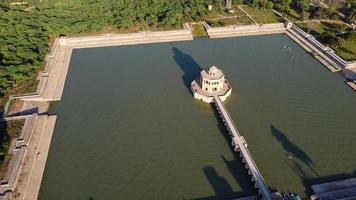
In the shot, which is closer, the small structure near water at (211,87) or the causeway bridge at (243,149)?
the causeway bridge at (243,149)

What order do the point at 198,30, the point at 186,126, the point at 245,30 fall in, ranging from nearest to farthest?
the point at 186,126
the point at 245,30
the point at 198,30

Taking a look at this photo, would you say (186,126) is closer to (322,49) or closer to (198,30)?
(198,30)

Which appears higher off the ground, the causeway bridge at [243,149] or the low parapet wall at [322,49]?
the low parapet wall at [322,49]

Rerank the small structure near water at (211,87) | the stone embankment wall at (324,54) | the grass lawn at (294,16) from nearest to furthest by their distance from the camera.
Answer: the small structure near water at (211,87)
the stone embankment wall at (324,54)
the grass lawn at (294,16)

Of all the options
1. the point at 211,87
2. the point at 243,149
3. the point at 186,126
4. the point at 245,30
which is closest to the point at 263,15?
the point at 245,30

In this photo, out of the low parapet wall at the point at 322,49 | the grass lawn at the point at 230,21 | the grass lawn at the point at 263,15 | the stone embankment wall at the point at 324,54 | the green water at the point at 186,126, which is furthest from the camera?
the grass lawn at the point at 263,15

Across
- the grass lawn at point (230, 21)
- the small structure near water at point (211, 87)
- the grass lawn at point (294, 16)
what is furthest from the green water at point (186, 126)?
the grass lawn at point (294, 16)

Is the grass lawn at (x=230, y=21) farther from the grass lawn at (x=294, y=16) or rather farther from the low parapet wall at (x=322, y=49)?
the grass lawn at (x=294, y=16)
